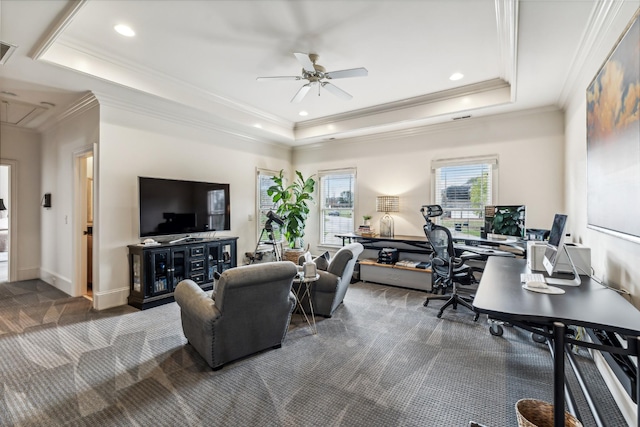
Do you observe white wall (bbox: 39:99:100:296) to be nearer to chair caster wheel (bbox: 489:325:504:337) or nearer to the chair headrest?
the chair headrest

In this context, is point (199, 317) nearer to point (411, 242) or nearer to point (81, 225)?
point (81, 225)

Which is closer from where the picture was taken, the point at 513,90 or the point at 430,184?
the point at 513,90

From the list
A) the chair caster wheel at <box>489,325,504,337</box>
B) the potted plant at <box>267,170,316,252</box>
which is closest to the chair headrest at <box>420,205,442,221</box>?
the chair caster wheel at <box>489,325,504,337</box>

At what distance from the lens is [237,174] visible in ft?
18.1

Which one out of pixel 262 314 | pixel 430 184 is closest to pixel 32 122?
pixel 262 314

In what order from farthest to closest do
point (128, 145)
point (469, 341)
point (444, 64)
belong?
1. point (128, 145)
2. point (444, 64)
3. point (469, 341)

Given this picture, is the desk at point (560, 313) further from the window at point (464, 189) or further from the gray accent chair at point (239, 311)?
the window at point (464, 189)

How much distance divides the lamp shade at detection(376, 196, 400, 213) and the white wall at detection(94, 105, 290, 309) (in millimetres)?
2714

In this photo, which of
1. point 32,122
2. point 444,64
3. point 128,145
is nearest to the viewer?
point 444,64

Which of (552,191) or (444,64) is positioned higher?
(444,64)

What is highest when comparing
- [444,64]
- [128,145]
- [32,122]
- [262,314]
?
[444,64]

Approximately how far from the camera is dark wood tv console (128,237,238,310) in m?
3.87

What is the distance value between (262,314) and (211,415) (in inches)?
31.0

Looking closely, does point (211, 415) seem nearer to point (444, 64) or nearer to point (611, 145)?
point (611, 145)
